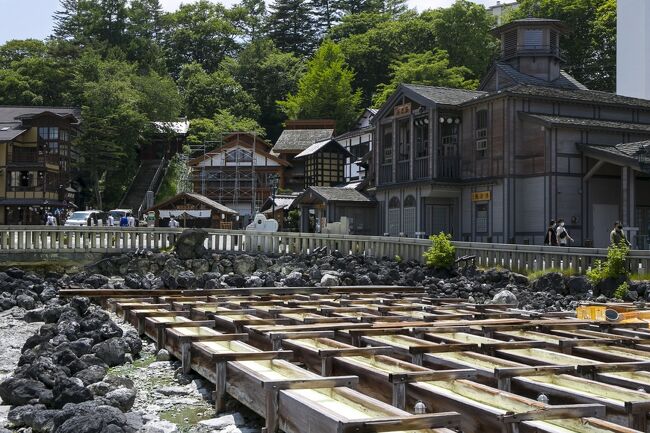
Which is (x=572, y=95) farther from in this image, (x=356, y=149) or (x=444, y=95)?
(x=356, y=149)

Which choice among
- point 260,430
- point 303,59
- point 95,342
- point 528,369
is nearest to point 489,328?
point 528,369

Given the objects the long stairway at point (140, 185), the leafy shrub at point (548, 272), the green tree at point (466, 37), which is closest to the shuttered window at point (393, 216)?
the leafy shrub at point (548, 272)

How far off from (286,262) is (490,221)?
29.9ft

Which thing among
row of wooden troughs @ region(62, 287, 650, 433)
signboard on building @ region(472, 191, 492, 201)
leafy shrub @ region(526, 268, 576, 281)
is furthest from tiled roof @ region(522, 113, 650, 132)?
row of wooden troughs @ region(62, 287, 650, 433)

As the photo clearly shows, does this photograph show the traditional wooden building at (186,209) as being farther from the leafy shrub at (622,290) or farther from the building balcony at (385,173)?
the leafy shrub at (622,290)

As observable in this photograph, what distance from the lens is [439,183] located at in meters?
34.4

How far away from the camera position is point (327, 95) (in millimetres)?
73062

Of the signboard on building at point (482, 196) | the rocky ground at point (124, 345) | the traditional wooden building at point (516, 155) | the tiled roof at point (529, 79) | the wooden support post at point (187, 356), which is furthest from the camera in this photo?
the tiled roof at point (529, 79)

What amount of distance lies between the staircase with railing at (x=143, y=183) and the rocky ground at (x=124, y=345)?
3617 centimetres

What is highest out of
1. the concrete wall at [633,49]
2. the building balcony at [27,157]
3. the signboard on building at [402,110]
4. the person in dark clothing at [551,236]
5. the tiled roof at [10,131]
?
the concrete wall at [633,49]

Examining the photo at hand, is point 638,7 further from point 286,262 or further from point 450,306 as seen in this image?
point 450,306

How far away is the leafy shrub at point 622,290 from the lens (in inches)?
774

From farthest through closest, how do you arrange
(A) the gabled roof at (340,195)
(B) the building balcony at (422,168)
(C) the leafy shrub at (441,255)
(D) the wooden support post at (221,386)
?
(A) the gabled roof at (340,195) < (B) the building balcony at (422,168) < (C) the leafy shrub at (441,255) < (D) the wooden support post at (221,386)

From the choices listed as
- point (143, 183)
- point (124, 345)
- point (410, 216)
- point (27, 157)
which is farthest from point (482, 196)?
point (143, 183)
